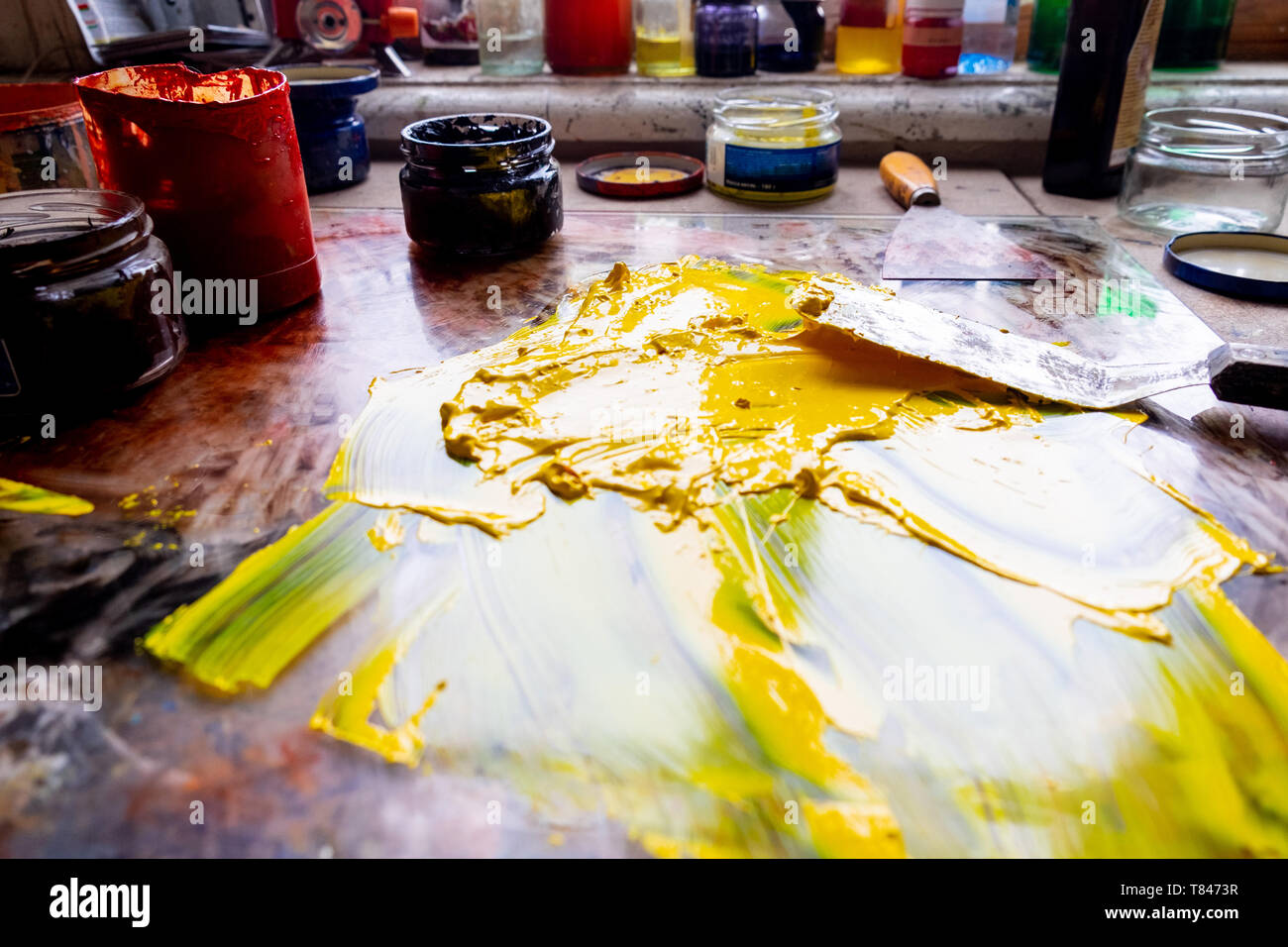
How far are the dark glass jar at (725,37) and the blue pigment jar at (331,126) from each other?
0.78 meters

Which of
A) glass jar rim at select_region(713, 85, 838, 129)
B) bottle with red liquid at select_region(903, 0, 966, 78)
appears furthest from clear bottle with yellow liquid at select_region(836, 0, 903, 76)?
glass jar rim at select_region(713, 85, 838, 129)

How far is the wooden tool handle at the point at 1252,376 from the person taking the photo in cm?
94

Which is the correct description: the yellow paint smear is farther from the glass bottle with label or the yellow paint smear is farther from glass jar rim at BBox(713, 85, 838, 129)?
the glass bottle with label

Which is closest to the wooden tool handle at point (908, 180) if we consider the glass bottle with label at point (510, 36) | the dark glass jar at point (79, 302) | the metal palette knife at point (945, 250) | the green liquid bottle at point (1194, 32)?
the metal palette knife at point (945, 250)

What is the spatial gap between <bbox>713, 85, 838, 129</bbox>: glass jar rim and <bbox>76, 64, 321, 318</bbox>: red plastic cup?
35.5 inches

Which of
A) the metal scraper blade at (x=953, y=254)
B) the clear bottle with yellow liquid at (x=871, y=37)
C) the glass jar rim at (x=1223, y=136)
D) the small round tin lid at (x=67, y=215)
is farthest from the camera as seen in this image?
the clear bottle with yellow liquid at (x=871, y=37)

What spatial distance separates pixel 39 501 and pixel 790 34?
77.2 inches

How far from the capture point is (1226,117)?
5.76ft

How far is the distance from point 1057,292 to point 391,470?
102cm

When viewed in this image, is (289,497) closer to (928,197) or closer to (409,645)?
(409,645)

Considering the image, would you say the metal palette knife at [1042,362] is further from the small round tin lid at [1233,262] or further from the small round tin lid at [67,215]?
the small round tin lid at [67,215]

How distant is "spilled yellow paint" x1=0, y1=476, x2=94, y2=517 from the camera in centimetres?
85

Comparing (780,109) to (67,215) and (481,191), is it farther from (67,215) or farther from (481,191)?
(67,215)
